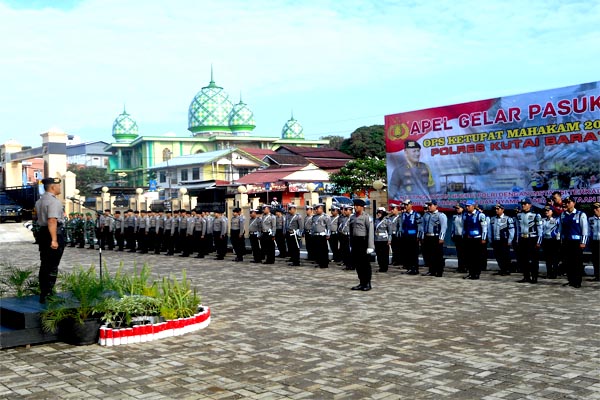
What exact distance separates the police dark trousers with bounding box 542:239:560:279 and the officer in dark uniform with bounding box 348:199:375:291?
369 centimetres

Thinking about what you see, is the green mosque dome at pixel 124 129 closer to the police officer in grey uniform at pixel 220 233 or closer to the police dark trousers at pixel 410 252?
the police officer in grey uniform at pixel 220 233

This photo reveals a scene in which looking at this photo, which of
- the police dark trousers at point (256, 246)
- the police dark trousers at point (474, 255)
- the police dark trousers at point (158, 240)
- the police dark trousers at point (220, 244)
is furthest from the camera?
the police dark trousers at point (158, 240)

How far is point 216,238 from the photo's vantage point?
1891cm

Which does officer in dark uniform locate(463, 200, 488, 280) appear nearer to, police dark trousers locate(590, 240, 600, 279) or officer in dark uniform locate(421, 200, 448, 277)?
officer in dark uniform locate(421, 200, 448, 277)

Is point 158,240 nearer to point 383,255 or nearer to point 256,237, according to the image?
point 256,237

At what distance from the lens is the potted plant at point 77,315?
22.6ft

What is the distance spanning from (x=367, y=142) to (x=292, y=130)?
23015mm

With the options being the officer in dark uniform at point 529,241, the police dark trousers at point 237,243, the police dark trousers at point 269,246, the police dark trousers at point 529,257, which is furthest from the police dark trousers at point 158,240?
the police dark trousers at point 529,257

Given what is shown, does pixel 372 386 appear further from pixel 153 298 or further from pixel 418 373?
pixel 153 298

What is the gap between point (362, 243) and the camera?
11.1 m

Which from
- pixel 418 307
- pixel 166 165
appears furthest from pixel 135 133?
pixel 418 307

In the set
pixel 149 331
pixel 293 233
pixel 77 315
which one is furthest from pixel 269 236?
pixel 77 315

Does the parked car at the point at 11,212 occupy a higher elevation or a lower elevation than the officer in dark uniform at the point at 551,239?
higher

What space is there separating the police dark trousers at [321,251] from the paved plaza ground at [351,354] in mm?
4962
